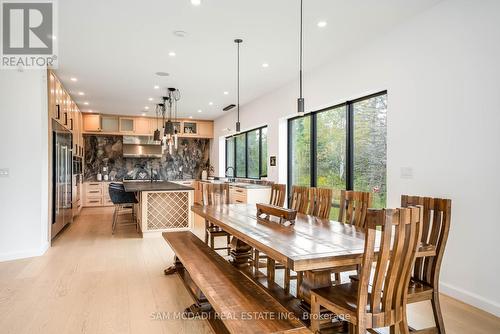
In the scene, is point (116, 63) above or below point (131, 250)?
above

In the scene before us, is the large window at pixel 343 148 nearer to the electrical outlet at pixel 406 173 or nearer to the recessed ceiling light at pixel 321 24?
the electrical outlet at pixel 406 173

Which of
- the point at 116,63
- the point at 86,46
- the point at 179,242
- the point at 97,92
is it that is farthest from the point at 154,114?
the point at 179,242

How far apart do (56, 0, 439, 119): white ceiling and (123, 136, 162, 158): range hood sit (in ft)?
11.6

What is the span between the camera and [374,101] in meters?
4.02

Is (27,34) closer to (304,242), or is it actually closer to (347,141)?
(304,242)

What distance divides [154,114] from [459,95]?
311 inches

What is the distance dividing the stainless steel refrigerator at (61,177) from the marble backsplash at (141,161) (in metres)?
3.40

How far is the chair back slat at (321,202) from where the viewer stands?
125 inches

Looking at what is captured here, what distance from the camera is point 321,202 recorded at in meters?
3.27

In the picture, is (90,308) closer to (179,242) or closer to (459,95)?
(179,242)

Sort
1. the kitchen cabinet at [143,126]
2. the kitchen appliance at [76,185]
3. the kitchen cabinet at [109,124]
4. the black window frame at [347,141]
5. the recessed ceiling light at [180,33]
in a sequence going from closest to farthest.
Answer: the recessed ceiling light at [180,33] < the black window frame at [347,141] < the kitchen appliance at [76,185] < the kitchen cabinet at [109,124] < the kitchen cabinet at [143,126]

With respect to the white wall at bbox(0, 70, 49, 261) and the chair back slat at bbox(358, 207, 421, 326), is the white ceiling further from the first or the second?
the chair back slat at bbox(358, 207, 421, 326)

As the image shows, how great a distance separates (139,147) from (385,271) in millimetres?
9084

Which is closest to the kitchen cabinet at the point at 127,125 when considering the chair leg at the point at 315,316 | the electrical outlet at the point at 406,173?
the electrical outlet at the point at 406,173
